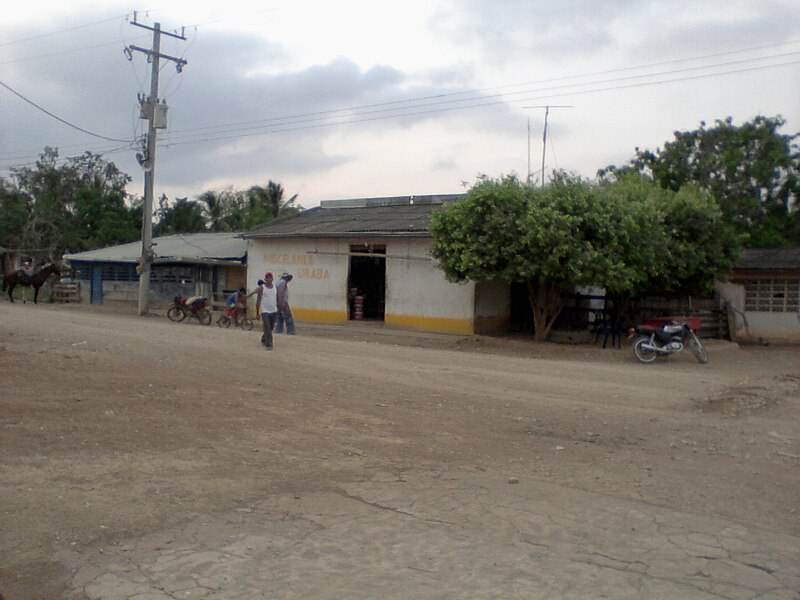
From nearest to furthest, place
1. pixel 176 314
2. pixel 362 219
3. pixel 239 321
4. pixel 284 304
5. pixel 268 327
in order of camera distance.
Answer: pixel 268 327 → pixel 284 304 → pixel 239 321 → pixel 176 314 → pixel 362 219

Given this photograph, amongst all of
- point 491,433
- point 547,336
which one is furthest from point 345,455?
point 547,336

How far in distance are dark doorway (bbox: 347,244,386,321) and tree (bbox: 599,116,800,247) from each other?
11.8 meters

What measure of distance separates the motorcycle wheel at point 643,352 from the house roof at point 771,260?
337 inches

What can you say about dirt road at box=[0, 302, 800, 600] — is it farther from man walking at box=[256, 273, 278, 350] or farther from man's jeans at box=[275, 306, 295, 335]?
man's jeans at box=[275, 306, 295, 335]

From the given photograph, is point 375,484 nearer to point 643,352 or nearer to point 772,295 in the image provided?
point 643,352

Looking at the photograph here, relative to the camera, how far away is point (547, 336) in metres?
23.3

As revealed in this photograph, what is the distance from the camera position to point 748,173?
106 feet

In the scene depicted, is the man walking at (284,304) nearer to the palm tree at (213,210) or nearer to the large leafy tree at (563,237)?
the large leafy tree at (563,237)

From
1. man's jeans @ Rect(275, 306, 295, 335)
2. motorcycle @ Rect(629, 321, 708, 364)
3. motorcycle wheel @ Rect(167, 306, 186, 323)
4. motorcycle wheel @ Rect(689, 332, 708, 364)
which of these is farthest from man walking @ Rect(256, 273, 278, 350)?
motorcycle wheel @ Rect(167, 306, 186, 323)

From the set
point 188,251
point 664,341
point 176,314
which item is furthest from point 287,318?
point 188,251

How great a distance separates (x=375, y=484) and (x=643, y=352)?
13048 mm

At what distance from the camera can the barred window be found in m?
26.0

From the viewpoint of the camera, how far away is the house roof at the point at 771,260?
25.5 m

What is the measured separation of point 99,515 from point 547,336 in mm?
18349
